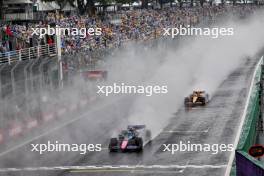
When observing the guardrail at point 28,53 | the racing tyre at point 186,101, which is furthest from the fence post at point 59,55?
the racing tyre at point 186,101

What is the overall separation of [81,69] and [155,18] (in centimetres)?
2056

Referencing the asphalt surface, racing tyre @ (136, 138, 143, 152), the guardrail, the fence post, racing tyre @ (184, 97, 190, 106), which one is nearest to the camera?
the asphalt surface

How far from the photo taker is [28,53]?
1539 inches

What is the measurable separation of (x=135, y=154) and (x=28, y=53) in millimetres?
11174

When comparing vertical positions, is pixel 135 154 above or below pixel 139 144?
below

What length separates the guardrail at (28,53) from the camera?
121 ft

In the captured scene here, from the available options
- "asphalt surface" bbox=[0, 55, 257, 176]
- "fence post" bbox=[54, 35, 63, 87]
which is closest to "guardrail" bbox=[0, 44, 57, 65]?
"fence post" bbox=[54, 35, 63, 87]

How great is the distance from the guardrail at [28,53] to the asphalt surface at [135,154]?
4.18m

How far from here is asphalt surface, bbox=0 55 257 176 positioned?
91.2ft

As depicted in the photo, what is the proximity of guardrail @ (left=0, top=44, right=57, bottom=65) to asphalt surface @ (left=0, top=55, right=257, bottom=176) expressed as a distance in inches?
164

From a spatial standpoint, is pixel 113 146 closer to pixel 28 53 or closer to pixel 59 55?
pixel 28 53

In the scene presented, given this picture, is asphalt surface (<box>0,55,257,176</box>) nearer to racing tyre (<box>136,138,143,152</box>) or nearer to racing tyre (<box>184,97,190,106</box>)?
racing tyre (<box>136,138,143,152</box>)

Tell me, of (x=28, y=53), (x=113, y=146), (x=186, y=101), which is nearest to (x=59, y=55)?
(x=28, y=53)

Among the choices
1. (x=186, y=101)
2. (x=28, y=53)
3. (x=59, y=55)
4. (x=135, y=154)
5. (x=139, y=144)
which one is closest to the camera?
(x=135, y=154)
